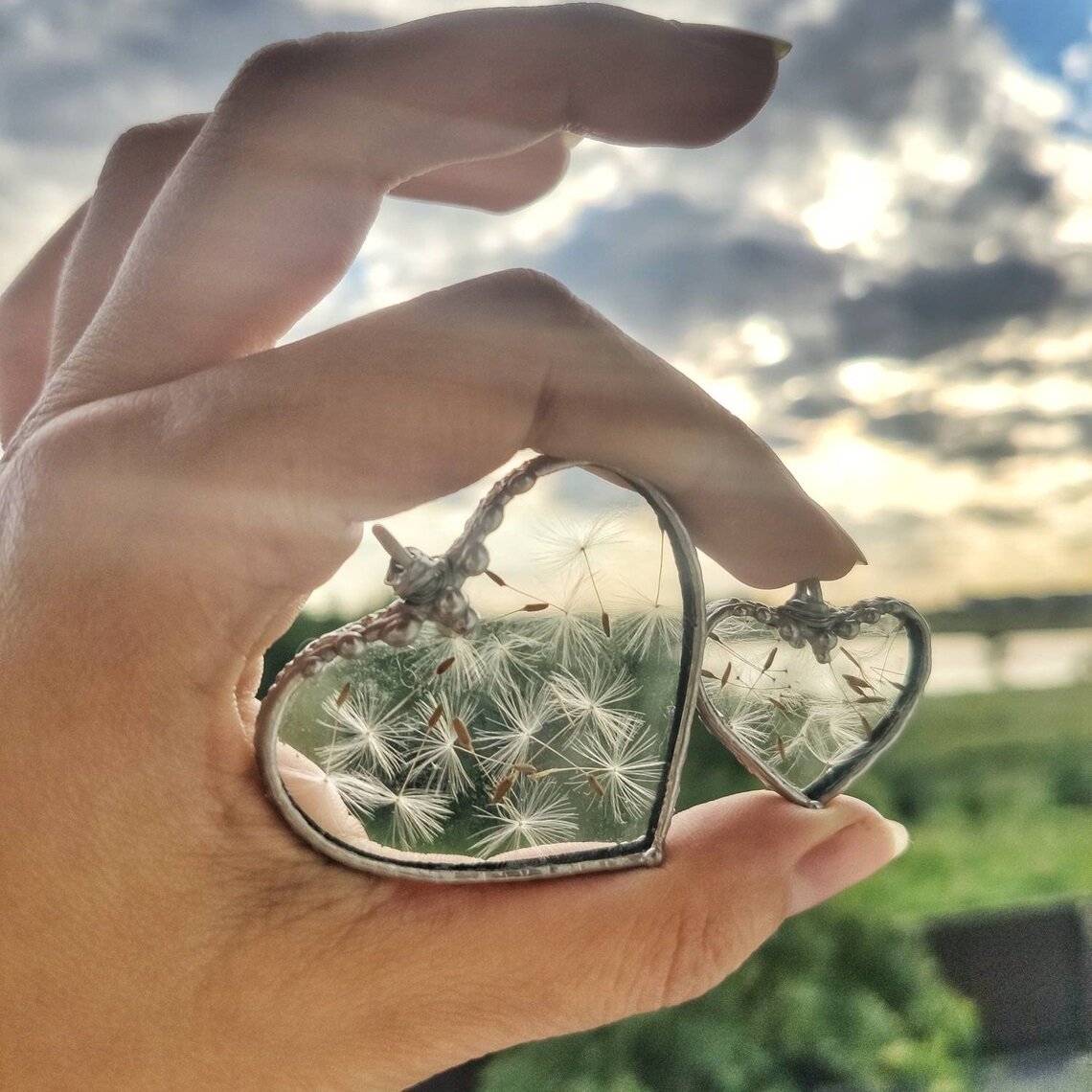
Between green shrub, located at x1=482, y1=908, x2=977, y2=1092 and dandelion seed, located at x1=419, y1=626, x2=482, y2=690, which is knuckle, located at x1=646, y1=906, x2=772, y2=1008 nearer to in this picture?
dandelion seed, located at x1=419, y1=626, x2=482, y2=690

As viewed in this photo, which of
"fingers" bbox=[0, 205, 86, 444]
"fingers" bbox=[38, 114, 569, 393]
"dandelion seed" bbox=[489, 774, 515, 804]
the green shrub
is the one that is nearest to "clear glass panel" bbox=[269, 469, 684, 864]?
"dandelion seed" bbox=[489, 774, 515, 804]

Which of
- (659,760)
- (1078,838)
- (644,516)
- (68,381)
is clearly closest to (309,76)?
(68,381)

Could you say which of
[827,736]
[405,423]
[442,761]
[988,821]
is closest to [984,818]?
[988,821]

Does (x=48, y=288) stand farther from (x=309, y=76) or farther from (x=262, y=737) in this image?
(x=262, y=737)

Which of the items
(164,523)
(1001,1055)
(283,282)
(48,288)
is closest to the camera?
(164,523)

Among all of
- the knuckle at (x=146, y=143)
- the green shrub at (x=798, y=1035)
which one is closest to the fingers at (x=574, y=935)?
the knuckle at (x=146, y=143)

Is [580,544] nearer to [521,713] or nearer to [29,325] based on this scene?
[521,713]

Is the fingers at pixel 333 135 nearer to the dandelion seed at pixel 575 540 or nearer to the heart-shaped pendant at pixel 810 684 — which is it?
the dandelion seed at pixel 575 540
